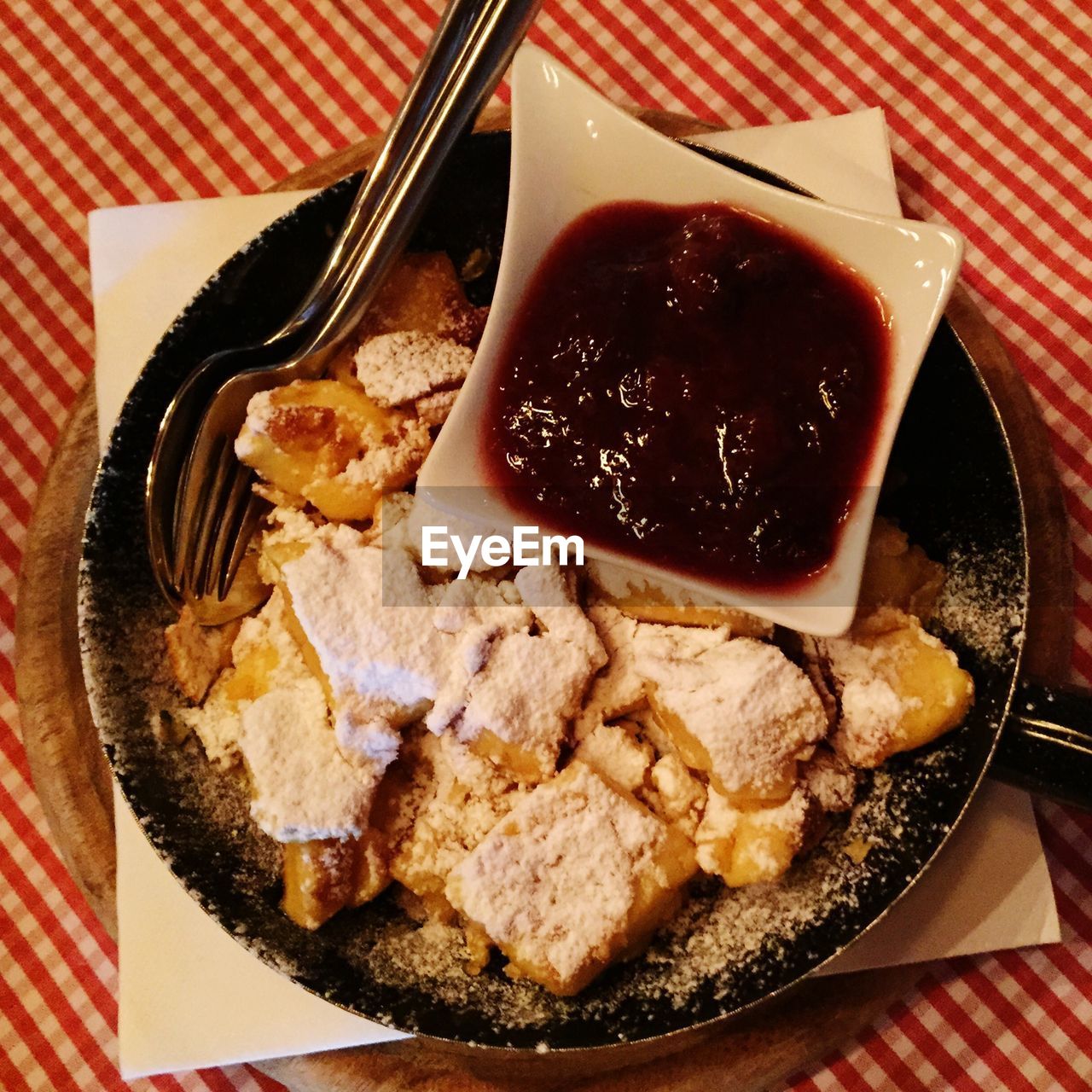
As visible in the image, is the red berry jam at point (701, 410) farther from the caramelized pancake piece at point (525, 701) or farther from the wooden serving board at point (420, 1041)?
the wooden serving board at point (420, 1041)

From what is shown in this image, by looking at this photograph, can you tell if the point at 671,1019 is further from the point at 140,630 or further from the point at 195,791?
the point at 140,630

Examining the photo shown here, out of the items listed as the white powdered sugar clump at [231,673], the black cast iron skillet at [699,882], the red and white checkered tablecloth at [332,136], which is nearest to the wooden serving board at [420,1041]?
the red and white checkered tablecloth at [332,136]

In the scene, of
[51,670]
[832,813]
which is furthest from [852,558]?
[51,670]

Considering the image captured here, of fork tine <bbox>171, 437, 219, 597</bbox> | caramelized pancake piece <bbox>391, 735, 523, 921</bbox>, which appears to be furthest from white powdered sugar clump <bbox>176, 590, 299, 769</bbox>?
caramelized pancake piece <bbox>391, 735, 523, 921</bbox>

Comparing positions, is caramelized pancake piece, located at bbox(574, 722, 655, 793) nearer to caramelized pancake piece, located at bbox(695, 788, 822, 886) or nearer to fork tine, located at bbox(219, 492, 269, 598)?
caramelized pancake piece, located at bbox(695, 788, 822, 886)

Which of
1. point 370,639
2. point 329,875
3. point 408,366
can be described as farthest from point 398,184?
point 329,875

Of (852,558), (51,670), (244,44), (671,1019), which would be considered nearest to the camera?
(852,558)

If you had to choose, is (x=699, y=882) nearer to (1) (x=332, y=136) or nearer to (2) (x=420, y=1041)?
(2) (x=420, y=1041)
